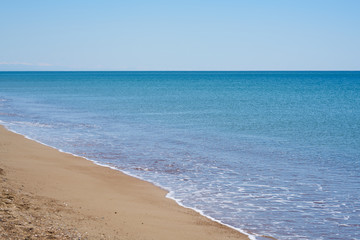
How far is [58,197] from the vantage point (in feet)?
34.5

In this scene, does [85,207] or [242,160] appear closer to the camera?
[85,207]

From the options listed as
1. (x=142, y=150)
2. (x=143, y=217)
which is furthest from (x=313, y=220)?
(x=142, y=150)

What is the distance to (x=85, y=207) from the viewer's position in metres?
9.83

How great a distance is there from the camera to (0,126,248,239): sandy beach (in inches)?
303

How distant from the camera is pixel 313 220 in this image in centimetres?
1030

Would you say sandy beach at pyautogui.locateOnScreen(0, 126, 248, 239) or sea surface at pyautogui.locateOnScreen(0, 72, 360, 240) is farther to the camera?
sea surface at pyautogui.locateOnScreen(0, 72, 360, 240)

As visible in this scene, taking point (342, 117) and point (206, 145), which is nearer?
point (206, 145)

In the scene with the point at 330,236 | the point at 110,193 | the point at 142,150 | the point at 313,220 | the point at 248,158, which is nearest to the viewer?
the point at 330,236

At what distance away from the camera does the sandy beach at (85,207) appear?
771 centimetres

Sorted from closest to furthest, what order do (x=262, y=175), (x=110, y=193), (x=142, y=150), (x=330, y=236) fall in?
(x=330, y=236) → (x=110, y=193) → (x=262, y=175) → (x=142, y=150)

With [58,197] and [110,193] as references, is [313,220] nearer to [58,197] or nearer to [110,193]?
[110,193]

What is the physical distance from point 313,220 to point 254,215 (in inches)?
56.7

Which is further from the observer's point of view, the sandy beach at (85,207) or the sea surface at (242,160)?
the sea surface at (242,160)

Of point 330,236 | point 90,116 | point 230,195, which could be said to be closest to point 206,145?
point 230,195
